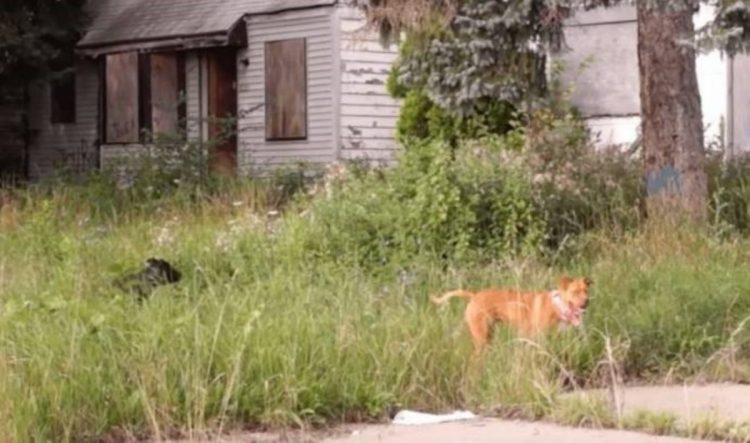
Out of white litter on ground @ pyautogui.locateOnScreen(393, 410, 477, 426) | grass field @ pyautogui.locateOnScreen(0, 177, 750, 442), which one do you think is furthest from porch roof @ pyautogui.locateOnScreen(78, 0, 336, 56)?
white litter on ground @ pyautogui.locateOnScreen(393, 410, 477, 426)

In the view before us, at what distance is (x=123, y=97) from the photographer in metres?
26.2

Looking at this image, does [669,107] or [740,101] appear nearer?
[669,107]

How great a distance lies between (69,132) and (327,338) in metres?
21.6

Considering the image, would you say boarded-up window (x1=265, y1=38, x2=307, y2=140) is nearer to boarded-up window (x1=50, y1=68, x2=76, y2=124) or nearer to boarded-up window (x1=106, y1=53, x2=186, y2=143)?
boarded-up window (x1=106, y1=53, x2=186, y2=143)

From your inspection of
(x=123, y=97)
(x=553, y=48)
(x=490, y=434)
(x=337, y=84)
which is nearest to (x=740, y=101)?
(x=553, y=48)

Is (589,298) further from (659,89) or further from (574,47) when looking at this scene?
(574,47)

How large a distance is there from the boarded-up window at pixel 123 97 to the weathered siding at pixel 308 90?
2.62m

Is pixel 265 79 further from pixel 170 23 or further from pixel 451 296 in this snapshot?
pixel 451 296

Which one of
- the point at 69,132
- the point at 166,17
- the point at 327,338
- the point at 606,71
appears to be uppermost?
the point at 166,17

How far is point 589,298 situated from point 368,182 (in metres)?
→ 4.37

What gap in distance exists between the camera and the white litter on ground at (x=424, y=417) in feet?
24.8

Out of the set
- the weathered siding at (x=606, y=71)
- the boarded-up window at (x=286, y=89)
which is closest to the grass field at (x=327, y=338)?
the weathered siding at (x=606, y=71)

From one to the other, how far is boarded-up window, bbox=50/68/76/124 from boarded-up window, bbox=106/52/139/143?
6.68 feet

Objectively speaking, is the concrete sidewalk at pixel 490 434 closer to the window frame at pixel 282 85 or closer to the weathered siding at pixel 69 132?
the window frame at pixel 282 85
